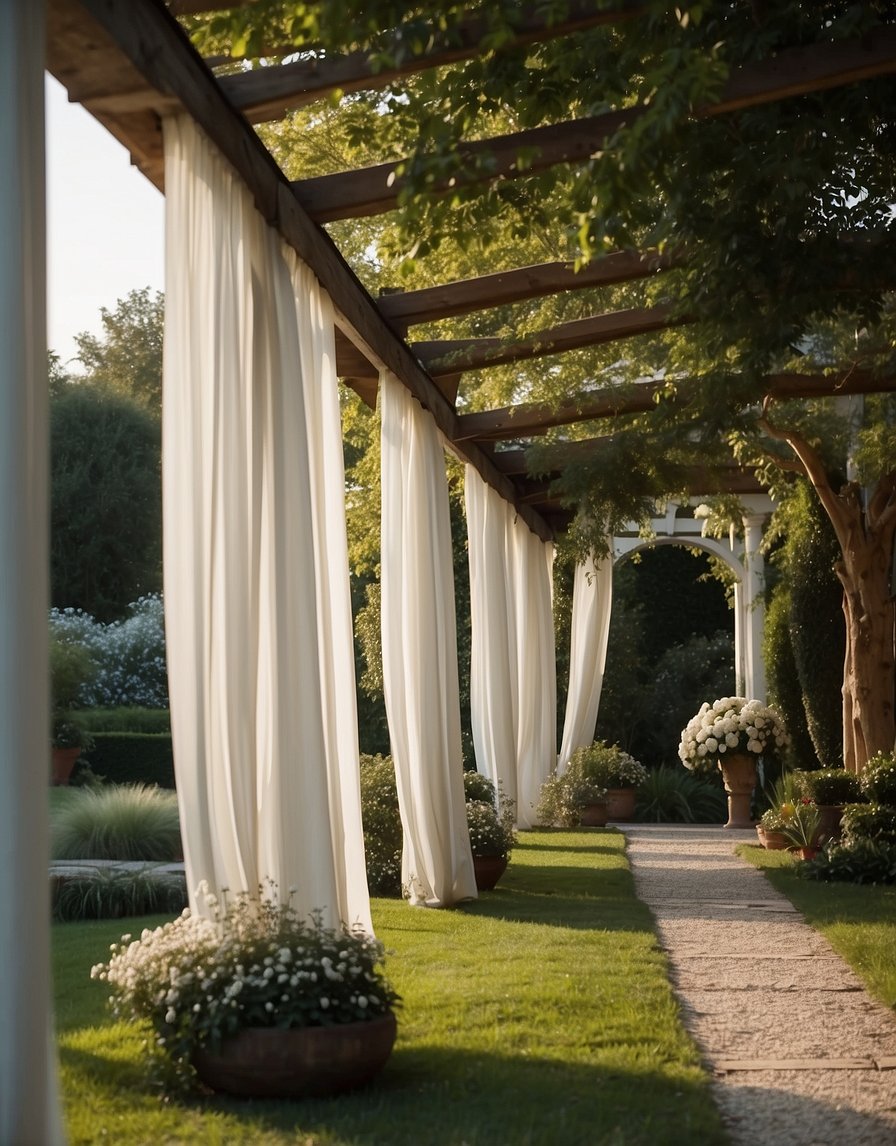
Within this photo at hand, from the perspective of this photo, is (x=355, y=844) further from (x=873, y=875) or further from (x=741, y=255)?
(x=873, y=875)

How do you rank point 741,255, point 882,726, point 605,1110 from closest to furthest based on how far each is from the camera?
1. point 605,1110
2. point 741,255
3. point 882,726

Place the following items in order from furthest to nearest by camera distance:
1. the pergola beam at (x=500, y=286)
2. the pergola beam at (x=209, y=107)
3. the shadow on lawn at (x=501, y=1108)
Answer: the pergola beam at (x=500, y=286) → the pergola beam at (x=209, y=107) → the shadow on lawn at (x=501, y=1108)

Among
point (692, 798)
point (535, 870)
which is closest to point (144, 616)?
point (692, 798)

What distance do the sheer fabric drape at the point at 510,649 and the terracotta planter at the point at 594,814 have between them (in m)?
0.67

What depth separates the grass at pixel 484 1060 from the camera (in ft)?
12.4

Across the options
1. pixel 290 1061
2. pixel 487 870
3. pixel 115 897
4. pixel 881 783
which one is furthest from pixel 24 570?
pixel 881 783

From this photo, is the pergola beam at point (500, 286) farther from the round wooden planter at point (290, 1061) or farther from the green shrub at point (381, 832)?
the round wooden planter at point (290, 1061)

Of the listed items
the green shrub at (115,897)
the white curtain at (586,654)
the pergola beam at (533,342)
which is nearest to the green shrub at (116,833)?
the green shrub at (115,897)

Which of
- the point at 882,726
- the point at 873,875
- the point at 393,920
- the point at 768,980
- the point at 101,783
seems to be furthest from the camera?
the point at 101,783

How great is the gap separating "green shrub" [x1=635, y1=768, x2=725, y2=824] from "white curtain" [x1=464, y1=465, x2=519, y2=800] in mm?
4818

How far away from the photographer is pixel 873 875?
30.9ft

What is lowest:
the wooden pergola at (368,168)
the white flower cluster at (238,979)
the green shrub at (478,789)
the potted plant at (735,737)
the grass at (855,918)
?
Answer: the grass at (855,918)

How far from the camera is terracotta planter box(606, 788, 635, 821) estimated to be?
16.5 meters

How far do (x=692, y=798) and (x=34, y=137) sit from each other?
50.1 feet
